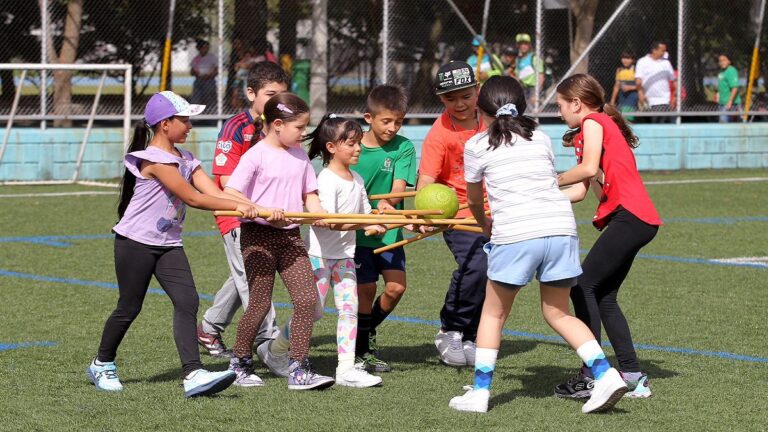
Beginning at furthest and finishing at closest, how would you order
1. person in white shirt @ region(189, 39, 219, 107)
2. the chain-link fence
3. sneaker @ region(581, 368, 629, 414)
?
person in white shirt @ region(189, 39, 219, 107) < the chain-link fence < sneaker @ region(581, 368, 629, 414)

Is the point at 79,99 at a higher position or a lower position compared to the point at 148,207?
lower

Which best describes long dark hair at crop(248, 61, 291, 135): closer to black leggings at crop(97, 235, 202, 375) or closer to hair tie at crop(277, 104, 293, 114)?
hair tie at crop(277, 104, 293, 114)

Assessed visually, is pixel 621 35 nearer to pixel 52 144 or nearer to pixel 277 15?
pixel 277 15

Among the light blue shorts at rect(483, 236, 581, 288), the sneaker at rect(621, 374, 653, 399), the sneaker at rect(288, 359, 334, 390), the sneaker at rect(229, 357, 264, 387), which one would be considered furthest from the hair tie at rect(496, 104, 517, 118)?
the sneaker at rect(229, 357, 264, 387)

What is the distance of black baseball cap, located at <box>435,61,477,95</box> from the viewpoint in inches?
270

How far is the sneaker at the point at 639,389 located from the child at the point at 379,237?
144 centimetres

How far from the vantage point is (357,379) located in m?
6.41

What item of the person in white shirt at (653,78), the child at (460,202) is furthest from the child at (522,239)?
the person in white shirt at (653,78)

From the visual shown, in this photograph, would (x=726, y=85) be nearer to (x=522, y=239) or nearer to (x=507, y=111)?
(x=507, y=111)

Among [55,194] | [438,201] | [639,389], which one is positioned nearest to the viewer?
[639,389]

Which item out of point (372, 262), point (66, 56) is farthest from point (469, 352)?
point (66, 56)

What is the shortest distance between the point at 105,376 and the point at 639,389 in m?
2.69

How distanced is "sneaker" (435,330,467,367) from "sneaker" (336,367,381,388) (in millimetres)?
722

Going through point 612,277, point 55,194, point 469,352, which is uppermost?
point 612,277
